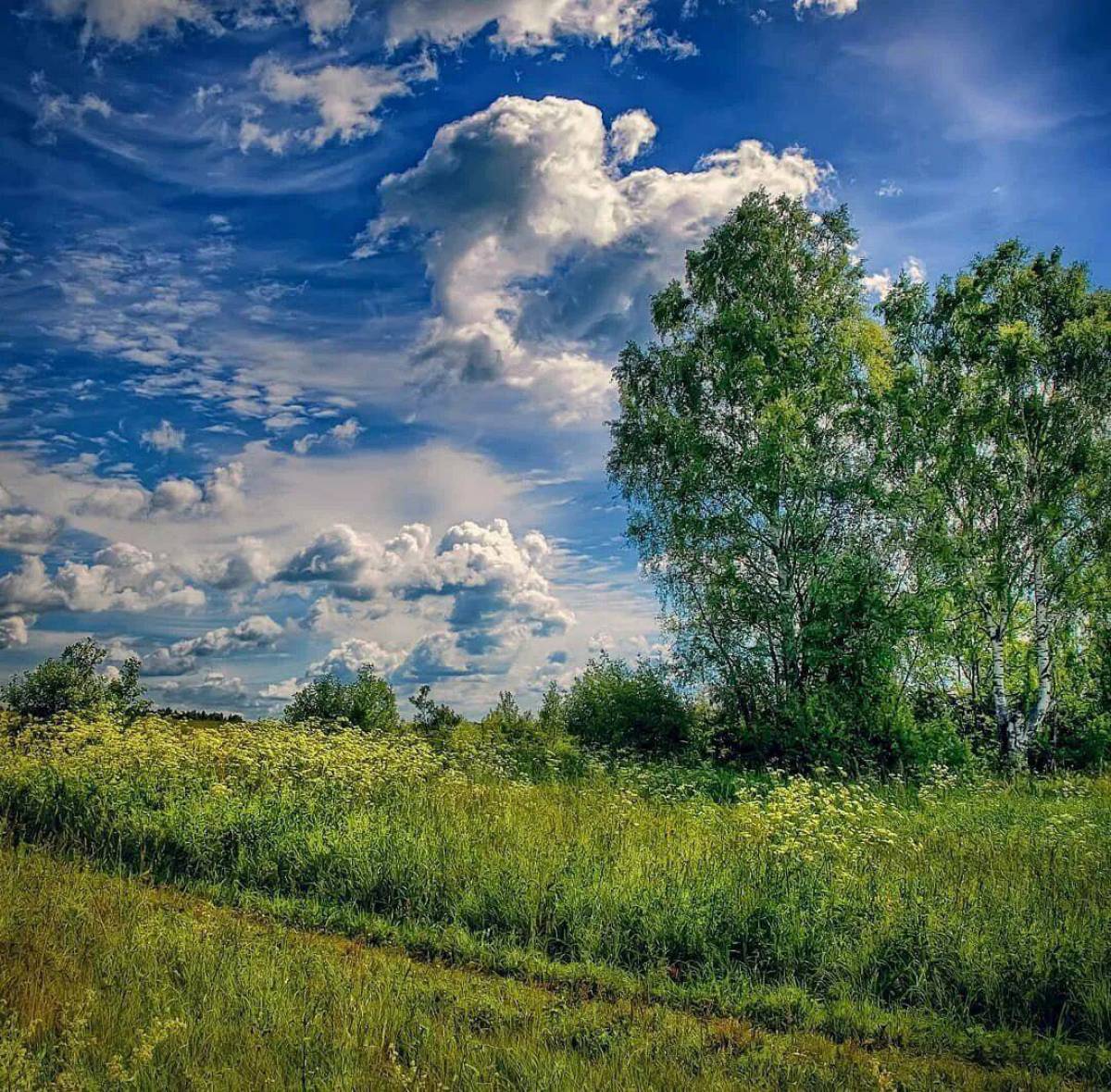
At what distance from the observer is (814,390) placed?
2355 centimetres

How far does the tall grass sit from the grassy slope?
113 cm

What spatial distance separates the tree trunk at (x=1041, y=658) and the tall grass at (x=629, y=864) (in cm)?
1132

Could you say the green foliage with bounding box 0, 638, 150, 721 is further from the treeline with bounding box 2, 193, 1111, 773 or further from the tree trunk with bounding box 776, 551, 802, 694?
the tree trunk with bounding box 776, 551, 802, 694

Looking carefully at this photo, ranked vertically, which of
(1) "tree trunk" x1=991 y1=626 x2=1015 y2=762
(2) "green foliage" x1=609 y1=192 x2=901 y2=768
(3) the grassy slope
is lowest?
(3) the grassy slope

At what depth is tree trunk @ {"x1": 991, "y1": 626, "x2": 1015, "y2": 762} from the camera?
24953 mm

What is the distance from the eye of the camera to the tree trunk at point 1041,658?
25.2m

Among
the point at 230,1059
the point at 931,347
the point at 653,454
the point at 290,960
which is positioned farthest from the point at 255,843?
the point at 931,347

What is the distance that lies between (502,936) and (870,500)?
58.0 ft

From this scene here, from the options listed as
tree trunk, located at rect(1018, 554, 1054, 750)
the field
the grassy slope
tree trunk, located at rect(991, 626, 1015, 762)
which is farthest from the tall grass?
tree trunk, located at rect(1018, 554, 1054, 750)

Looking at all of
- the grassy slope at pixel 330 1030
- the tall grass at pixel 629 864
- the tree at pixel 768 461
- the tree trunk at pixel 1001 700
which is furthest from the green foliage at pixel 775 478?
the grassy slope at pixel 330 1030

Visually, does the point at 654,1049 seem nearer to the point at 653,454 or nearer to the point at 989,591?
the point at 653,454

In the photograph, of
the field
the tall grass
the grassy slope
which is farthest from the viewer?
the tall grass

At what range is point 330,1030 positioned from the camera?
18.9ft

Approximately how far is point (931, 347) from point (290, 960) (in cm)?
2734
